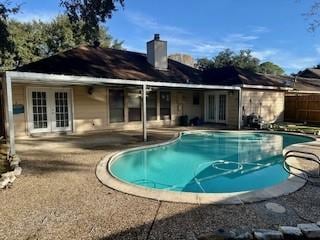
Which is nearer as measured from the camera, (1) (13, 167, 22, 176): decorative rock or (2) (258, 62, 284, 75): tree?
(1) (13, 167, 22, 176): decorative rock

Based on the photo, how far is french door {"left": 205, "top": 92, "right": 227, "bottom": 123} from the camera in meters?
16.4

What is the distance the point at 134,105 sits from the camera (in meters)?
14.5

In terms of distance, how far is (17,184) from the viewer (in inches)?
210

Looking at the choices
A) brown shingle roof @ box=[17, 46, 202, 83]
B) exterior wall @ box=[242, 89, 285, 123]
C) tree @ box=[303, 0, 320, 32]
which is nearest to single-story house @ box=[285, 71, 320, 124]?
exterior wall @ box=[242, 89, 285, 123]

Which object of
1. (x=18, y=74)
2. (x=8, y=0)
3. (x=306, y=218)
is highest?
(x=8, y=0)

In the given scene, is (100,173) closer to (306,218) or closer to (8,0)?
(306,218)

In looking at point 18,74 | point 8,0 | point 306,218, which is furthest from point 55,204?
point 8,0

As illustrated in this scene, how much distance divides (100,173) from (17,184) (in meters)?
1.73

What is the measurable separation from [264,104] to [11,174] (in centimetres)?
1529

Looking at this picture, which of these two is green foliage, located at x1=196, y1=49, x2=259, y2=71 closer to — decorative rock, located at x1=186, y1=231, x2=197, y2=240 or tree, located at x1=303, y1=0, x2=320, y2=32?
tree, located at x1=303, y1=0, x2=320, y2=32

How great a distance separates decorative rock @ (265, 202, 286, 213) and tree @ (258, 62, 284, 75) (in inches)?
1523

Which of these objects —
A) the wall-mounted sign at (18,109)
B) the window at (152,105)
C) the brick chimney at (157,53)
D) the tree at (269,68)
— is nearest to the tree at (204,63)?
the tree at (269,68)

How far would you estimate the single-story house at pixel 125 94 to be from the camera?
1084cm

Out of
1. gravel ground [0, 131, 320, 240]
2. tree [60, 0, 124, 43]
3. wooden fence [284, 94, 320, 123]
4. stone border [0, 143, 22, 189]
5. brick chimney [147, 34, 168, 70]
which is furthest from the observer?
wooden fence [284, 94, 320, 123]
